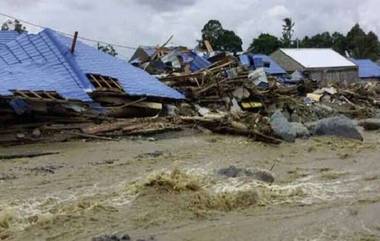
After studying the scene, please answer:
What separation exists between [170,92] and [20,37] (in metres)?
6.13

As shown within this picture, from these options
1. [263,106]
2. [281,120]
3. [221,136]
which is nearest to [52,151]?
[221,136]

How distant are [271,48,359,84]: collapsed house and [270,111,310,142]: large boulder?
107 ft

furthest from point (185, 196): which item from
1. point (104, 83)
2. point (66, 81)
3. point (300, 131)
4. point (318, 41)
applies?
point (318, 41)

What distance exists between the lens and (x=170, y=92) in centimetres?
2438

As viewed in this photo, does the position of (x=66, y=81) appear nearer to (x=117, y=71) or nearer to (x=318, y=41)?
(x=117, y=71)

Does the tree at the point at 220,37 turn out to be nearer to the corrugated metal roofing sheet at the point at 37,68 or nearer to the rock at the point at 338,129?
the corrugated metal roofing sheet at the point at 37,68

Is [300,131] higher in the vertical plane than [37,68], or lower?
lower

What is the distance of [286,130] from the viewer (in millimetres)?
19781

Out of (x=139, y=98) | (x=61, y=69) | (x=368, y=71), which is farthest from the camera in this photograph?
(x=368, y=71)

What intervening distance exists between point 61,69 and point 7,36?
13.6 feet

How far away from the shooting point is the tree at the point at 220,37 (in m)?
72.9

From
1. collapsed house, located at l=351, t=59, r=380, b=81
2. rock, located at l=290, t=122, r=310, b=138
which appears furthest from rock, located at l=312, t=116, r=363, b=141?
collapsed house, located at l=351, t=59, r=380, b=81

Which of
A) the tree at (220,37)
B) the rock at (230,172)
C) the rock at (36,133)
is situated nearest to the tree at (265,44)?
the tree at (220,37)

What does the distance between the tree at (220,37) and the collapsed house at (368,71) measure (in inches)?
585
